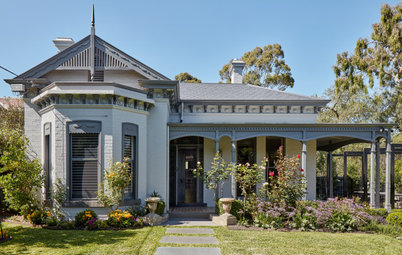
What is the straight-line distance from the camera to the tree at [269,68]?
31.2 m

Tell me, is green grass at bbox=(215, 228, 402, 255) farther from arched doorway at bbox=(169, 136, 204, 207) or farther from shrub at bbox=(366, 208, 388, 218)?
arched doorway at bbox=(169, 136, 204, 207)

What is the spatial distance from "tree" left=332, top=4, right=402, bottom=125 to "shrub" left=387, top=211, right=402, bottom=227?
13.4 metres

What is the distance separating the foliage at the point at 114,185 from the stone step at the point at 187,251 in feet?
8.67

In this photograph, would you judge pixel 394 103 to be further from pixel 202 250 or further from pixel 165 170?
pixel 202 250

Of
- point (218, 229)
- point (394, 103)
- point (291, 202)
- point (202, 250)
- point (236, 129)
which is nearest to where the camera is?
point (202, 250)

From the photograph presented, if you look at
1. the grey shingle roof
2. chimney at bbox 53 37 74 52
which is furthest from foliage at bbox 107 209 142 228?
chimney at bbox 53 37 74 52

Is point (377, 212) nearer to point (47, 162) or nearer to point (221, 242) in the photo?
point (221, 242)

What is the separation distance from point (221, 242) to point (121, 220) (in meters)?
3.02

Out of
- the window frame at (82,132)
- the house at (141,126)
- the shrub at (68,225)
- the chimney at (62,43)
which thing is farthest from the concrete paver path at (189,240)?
the chimney at (62,43)

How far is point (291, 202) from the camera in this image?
891cm

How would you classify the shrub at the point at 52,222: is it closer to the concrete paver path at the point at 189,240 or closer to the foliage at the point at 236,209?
the concrete paver path at the point at 189,240

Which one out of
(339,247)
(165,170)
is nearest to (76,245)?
(165,170)

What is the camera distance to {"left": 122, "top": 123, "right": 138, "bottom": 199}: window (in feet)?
30.0

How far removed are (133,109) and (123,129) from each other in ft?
2.50
